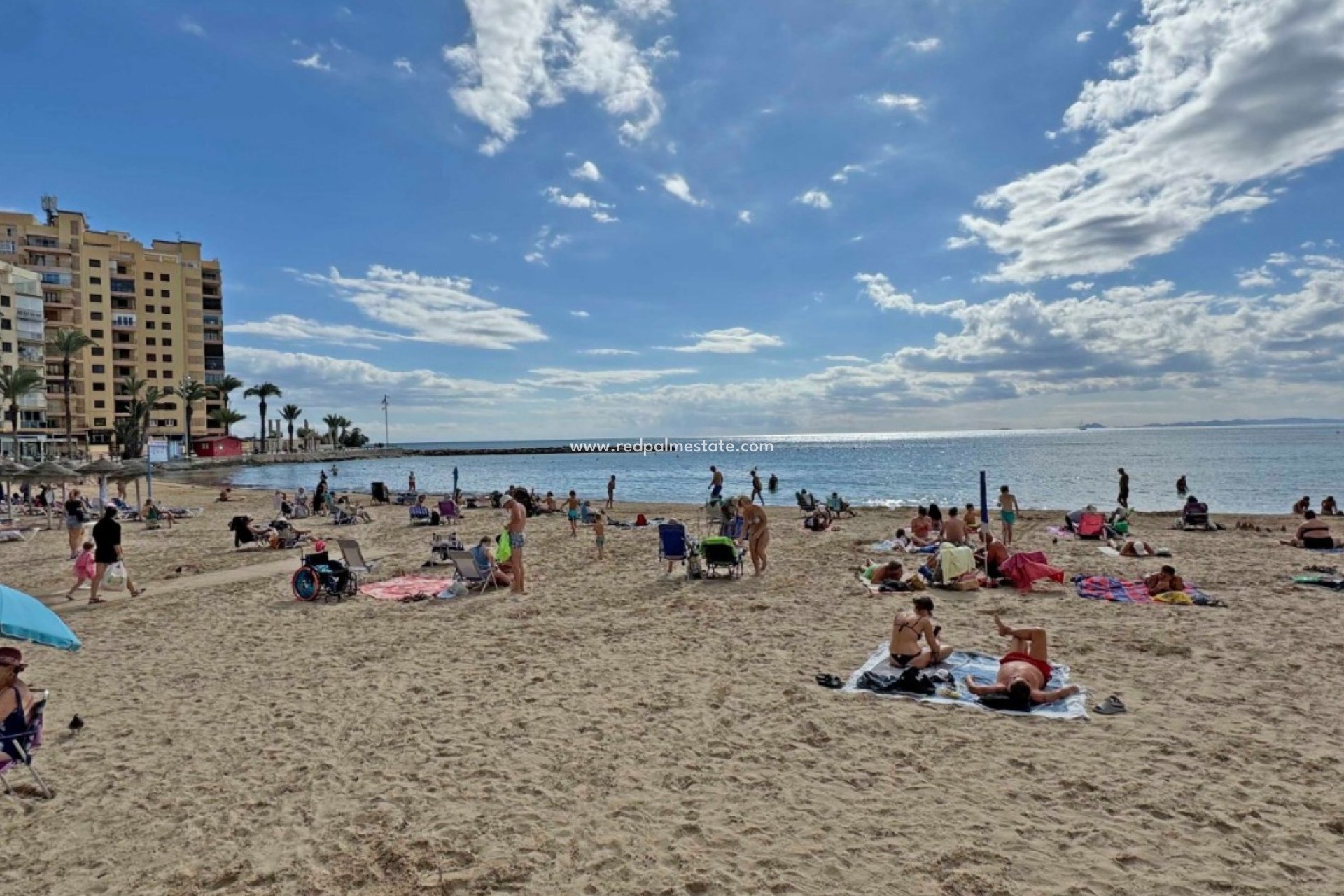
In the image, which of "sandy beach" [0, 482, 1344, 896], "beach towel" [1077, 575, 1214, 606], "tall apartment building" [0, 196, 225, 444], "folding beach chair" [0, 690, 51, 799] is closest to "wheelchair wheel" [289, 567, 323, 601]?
"sandy beach" [0, 482, 1344, 896]

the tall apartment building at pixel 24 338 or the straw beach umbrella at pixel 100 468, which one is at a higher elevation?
the tall apartment building at pixel 24 338

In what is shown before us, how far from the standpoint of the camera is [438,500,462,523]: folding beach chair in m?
20.8

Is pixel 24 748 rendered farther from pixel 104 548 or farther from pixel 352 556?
pixel 352 556

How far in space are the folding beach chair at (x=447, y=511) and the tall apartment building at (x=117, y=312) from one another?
60.6m

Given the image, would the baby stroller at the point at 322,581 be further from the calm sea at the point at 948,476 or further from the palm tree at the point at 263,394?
the palm tree at the point at 263,394

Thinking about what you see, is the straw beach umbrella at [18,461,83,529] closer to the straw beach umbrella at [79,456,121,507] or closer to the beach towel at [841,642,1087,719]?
the straw beach umbrella at [79,456,121,507]

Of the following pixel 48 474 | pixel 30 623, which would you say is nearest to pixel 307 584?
pixel 30 623

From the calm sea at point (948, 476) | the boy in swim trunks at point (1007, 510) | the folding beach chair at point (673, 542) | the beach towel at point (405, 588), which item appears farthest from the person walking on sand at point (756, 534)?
the calm sea at point (948, 476)

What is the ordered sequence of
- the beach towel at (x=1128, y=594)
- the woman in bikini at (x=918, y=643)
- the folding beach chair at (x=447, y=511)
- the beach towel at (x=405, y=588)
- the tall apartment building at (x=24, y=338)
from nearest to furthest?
1. the woman in bikini at (x=918, y=643)
2. the beach towel at (x=1128, y=594)
3. the beach towel at (x=405, y=588)
4. the folding beach chair at (x=447, y=511)
5. the tall apartment building at (x=24, y=338)

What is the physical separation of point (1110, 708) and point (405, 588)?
9.42m

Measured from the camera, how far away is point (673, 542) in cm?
1167

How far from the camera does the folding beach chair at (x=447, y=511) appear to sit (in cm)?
2081

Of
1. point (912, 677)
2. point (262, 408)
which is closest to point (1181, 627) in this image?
point (912, 677)

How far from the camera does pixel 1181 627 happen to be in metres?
7.80
